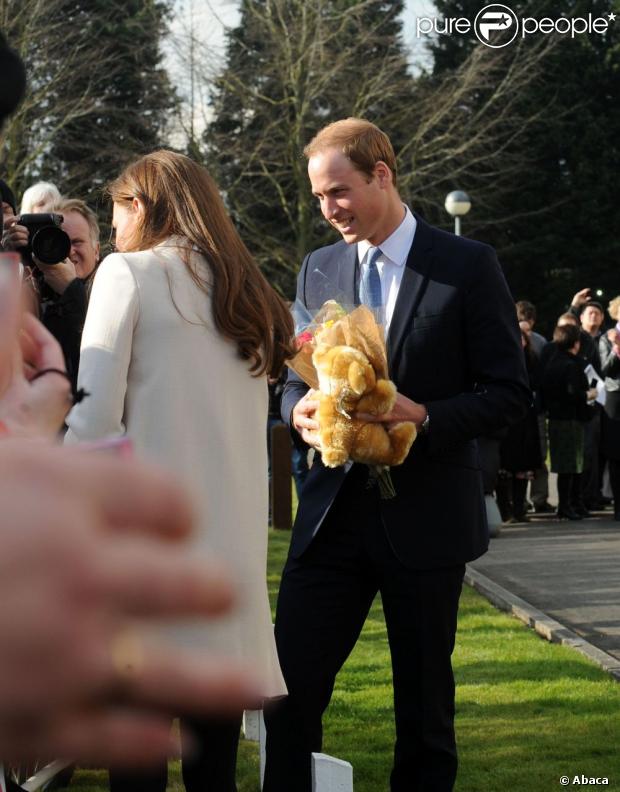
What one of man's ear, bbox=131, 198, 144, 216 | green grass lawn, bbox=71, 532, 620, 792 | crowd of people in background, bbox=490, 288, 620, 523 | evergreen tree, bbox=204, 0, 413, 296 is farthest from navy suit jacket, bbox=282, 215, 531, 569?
evergreen tree, bbox=204, 0, 413, 296

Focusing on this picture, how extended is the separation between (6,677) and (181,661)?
0.34ft

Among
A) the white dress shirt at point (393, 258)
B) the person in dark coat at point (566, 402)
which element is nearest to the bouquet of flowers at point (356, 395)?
the white dress shirt at point (393, 258)

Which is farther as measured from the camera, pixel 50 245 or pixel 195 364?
pixel 195 364

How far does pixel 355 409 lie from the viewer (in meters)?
3.43

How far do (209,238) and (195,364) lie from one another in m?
0.34

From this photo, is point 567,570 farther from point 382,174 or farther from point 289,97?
point 289,97

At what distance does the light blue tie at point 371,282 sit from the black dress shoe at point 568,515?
1009 centimetres

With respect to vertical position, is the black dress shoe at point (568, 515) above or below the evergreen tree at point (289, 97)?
below

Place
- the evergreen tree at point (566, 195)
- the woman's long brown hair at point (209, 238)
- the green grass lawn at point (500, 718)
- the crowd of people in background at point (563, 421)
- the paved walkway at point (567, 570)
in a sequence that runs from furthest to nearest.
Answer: the evergreen tree at point (566, 195), the crowd of people in background at point (563, 421), the paved walkway at point (567, 570), the green grass lawn at point (500, 718), the woman's long brown hair at point (209, 238)

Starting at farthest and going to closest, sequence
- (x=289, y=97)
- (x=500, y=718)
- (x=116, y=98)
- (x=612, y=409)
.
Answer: (x=289, y=97) < (x=116, y=98) < (x=612, y=409) < (x=500, y=718)

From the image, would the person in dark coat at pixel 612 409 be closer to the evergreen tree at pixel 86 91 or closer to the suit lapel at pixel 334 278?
the suit lapel at pixel 334 278

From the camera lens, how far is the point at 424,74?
31297 millimetres

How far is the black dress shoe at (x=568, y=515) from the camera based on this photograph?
44.1ft

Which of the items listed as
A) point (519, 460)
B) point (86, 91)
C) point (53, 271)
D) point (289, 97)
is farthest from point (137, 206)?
point (289, 97)
